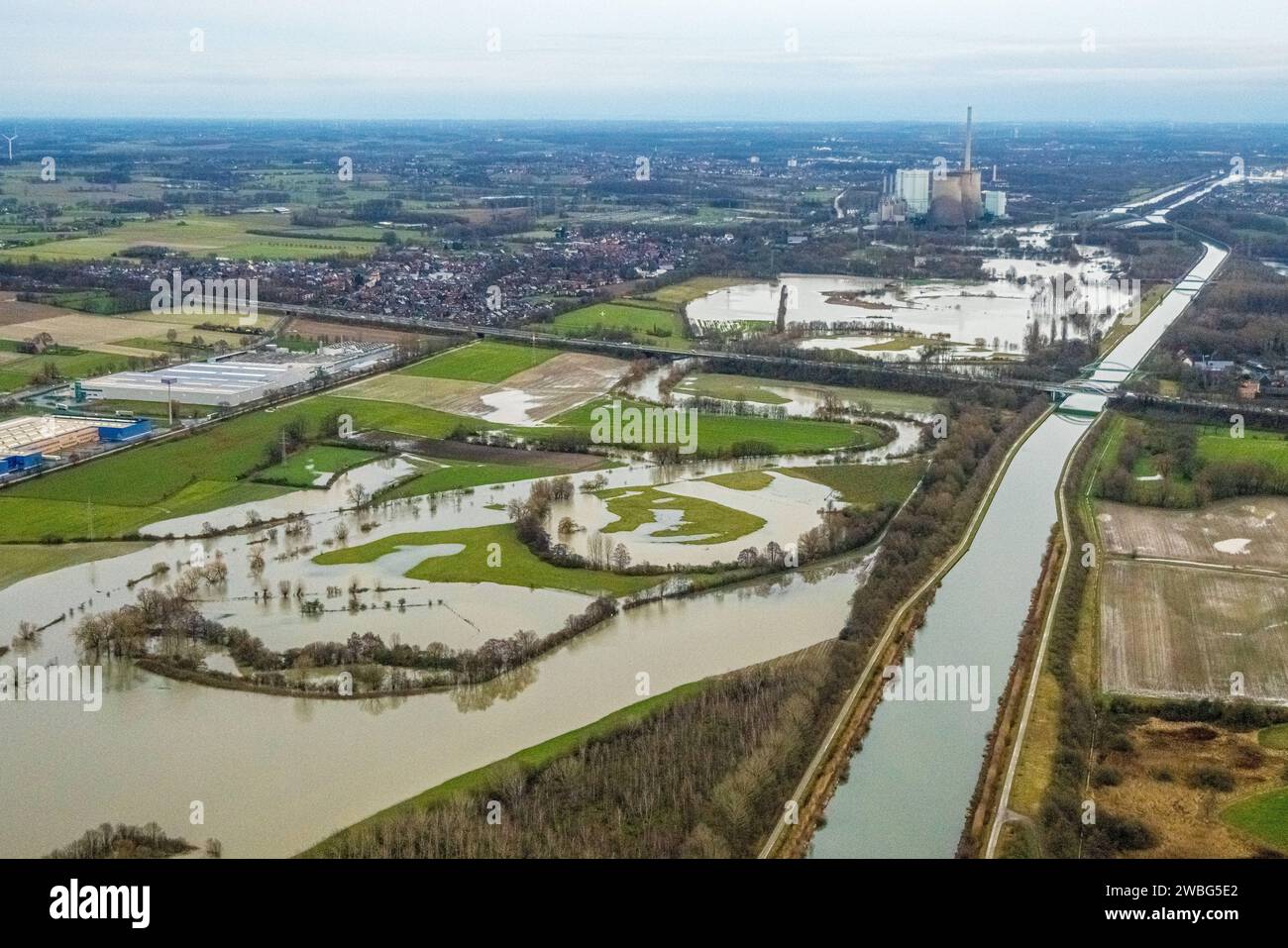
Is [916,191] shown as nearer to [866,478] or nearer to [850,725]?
[866,478]

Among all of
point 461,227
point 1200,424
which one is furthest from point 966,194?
point 1200,424

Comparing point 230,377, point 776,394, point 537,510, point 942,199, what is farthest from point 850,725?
point 942,199

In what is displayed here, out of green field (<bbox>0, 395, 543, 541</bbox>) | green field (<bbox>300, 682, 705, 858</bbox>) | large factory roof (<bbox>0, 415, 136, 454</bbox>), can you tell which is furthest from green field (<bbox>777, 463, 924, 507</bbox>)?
large factory roof (<bbox>0, 415, 136, 454</bbox>)

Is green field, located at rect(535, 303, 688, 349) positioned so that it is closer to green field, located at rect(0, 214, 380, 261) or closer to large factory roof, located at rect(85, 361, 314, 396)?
large factory roof, located at rect(85, 361, 314, 396)

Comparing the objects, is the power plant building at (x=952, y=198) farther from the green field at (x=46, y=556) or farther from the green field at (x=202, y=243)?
the green field at (x=46, y=556)

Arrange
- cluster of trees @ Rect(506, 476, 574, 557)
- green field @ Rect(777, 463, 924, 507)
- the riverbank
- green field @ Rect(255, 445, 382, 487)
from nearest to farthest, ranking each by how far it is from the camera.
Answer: the riverbank < cluster of trees @ Rect(506, 476, 574, 557) < green field @ Rect(777, 463, 924, 507) < green field @ Rect(255, 445, 382, 487)


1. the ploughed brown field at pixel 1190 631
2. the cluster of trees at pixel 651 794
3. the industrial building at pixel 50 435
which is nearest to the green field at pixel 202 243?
the industrial building at pixel 50 435
